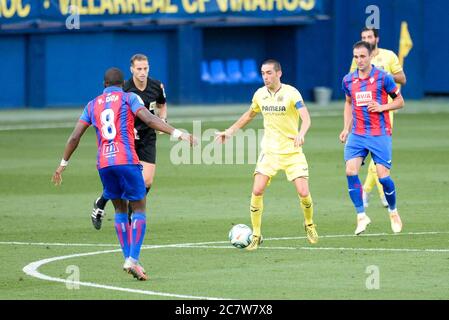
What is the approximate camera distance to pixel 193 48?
138 ft

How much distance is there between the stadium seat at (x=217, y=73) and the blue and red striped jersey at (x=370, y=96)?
27174 millimetres

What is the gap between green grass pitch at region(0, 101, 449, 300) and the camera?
12.1m

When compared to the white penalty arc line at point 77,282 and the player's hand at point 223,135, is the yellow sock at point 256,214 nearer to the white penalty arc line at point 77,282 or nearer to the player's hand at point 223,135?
the player's hand at point 223,135

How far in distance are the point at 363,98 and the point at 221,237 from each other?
2.44m

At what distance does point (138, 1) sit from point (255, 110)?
25.6 meters

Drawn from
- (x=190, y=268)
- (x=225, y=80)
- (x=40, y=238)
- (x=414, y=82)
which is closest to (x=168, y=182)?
(x=40, y=238)

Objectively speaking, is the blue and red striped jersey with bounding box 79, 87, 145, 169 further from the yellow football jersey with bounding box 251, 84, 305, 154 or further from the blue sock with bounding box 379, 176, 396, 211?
the blue sock with bounding box 379, 176, 396, 211

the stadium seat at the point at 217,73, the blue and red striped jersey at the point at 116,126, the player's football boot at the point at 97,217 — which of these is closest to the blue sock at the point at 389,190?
the player's football boot at the point at 97,217

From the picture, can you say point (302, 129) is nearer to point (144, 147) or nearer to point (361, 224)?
point (361, 224)

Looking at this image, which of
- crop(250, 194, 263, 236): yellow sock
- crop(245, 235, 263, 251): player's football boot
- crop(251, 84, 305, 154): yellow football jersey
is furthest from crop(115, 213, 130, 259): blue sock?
crop(251, 84, 305, 154): yellow football jersey

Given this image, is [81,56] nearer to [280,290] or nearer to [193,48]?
[193,48]

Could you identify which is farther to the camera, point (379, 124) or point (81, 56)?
point (81, 56)

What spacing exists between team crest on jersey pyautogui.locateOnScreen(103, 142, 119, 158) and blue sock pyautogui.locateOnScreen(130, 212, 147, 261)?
632 mm

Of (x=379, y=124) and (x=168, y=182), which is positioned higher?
(x=379, y=124)
